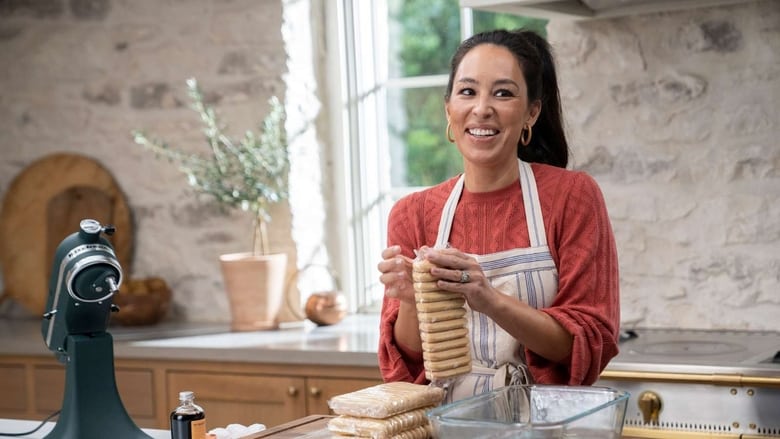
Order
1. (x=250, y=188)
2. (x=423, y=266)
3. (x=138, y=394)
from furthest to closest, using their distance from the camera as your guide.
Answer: (x=250, y=188)
(x=138, y=394)
(x=423, y=266)

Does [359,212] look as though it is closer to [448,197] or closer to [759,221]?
[759,221]

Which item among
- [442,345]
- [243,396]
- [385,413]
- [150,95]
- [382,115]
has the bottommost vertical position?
[243,396]

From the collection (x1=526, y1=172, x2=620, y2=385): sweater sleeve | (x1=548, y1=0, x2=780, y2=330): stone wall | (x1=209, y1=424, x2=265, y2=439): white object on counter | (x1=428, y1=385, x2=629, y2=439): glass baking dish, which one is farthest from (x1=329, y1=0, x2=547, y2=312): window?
(x1=428, y1=385, x2=629, y2=439): glass baking dish

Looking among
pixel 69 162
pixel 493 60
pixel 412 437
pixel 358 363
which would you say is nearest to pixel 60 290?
pixel 412 437

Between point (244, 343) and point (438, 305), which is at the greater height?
point (438, 305)

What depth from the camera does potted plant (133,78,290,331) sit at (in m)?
4.02

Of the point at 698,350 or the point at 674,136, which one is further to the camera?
the point at 674,136

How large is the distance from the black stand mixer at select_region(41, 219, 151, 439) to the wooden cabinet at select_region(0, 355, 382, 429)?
1.29 meters

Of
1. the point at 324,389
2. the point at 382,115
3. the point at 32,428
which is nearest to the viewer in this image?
the point at 32,428

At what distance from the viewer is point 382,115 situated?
4.33 meters

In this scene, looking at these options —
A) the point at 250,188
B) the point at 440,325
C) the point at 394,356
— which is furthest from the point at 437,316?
the point at 250,188

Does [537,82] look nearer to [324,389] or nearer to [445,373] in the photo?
[445,373]

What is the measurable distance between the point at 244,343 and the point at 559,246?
5.62ft

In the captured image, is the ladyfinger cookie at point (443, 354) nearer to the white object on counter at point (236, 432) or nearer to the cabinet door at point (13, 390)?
the white object on counter at point (236, 432)
